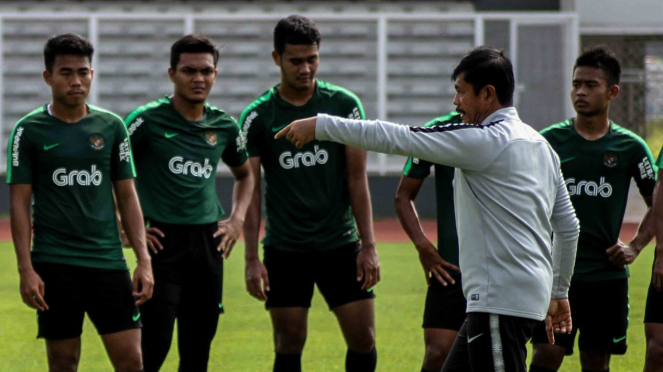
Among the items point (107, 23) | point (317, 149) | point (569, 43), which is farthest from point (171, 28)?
point (317, 149)

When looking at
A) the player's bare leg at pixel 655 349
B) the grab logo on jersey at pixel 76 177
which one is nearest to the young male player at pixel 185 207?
the grab logo on jersey at pixel 76 177

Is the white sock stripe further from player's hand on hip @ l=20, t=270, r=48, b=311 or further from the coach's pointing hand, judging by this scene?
player's hand on hip @ l=20, t=270, r=48, b=311

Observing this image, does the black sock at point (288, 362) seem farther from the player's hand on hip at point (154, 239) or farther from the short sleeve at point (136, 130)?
the short sleeve at point (136, 130)

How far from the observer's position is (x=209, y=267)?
19.0 feet

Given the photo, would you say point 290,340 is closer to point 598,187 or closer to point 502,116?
point 598,187

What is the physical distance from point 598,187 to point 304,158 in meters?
1.67

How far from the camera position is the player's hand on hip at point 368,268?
576 cm

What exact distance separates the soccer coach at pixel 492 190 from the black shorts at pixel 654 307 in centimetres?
179

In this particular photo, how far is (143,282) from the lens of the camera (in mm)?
5246

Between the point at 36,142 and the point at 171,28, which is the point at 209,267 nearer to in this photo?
the point at 36,142

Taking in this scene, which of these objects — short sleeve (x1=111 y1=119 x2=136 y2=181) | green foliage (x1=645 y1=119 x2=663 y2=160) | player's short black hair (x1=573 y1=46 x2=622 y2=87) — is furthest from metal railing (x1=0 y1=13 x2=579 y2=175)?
short sleeve (x1=111 y1=119 x2=136 y2=181)

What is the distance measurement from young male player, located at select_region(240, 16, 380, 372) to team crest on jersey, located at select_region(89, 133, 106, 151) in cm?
96

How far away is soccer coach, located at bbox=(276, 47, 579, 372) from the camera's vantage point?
3.79 meters

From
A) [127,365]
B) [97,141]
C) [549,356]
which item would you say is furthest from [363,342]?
[97,141]
